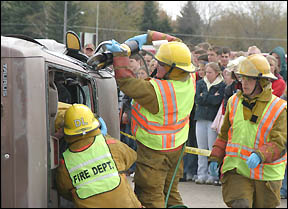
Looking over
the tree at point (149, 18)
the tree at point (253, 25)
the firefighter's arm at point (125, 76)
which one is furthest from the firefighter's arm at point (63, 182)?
the tree at point (149, 18)

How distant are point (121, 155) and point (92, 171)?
0.43m

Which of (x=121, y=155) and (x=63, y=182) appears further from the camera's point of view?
(x=121, y=155)

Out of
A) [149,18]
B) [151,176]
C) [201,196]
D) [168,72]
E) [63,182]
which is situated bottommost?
[149,18]

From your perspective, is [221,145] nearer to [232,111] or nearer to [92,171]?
[232,111]

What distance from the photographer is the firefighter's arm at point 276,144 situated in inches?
195

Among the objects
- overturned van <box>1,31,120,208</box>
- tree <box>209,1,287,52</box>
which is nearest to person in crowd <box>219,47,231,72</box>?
overturned van <box>1,31,120,208</box>

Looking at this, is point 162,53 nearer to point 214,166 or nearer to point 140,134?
point 140,134

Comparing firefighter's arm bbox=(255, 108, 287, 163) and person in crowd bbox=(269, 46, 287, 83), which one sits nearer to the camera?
firefighter's arm bbox=(255, 108, 287, 163)

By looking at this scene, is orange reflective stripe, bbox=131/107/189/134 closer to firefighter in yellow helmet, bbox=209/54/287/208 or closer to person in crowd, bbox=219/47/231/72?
firefighter in yellow helmet, bbox=209/54/287/208

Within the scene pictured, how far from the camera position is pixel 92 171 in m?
3.89

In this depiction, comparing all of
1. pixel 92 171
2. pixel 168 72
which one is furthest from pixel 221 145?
pixel 92 171

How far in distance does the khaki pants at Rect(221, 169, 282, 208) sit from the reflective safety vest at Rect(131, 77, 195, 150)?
0.71 metres

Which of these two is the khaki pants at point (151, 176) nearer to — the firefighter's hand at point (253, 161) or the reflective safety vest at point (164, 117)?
the reflective safety vest at point (164, 117)

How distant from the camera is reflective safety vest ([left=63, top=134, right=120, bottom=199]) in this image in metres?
3.87
